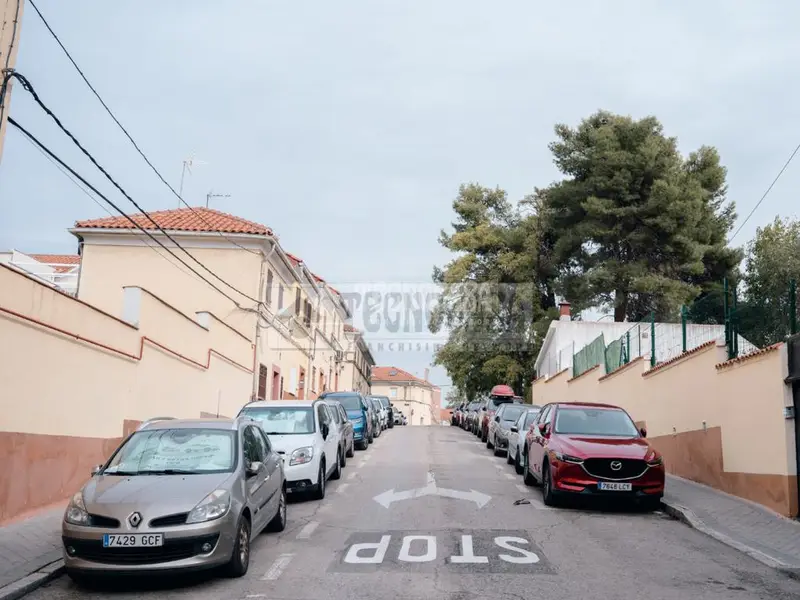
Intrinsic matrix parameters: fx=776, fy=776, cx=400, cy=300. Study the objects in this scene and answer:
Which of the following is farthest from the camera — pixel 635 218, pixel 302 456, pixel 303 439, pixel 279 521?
pixel 635 218

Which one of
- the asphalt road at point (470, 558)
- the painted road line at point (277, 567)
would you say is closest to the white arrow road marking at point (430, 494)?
the asphalt road at point (470, 558)

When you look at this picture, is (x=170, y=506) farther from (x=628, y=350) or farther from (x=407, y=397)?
(x=407, y=397)

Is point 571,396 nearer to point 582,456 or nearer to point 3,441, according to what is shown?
point 582,456

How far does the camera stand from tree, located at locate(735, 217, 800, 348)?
1252cm

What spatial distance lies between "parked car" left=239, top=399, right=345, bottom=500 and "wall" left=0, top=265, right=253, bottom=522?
238cm

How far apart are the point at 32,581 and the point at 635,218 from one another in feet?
111

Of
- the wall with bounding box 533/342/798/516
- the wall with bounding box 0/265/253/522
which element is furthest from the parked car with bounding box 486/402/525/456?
the wall with bounding box 0/265/253/522

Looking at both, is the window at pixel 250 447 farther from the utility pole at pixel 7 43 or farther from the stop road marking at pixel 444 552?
the utility pole at pixel 7 43

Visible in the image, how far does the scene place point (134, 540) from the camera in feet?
23.1

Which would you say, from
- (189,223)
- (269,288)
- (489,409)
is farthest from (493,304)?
(189,223)

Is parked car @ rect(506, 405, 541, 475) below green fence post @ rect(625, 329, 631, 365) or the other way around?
below

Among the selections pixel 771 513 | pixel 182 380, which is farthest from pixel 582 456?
pixel 182 380

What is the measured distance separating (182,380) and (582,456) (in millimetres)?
9869

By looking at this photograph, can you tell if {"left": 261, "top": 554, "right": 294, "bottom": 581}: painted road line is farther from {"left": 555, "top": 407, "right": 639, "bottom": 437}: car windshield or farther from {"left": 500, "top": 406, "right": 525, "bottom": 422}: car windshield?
{"left": 500, "top": 406, "right": 525, "bottom": 422}: car windshield
